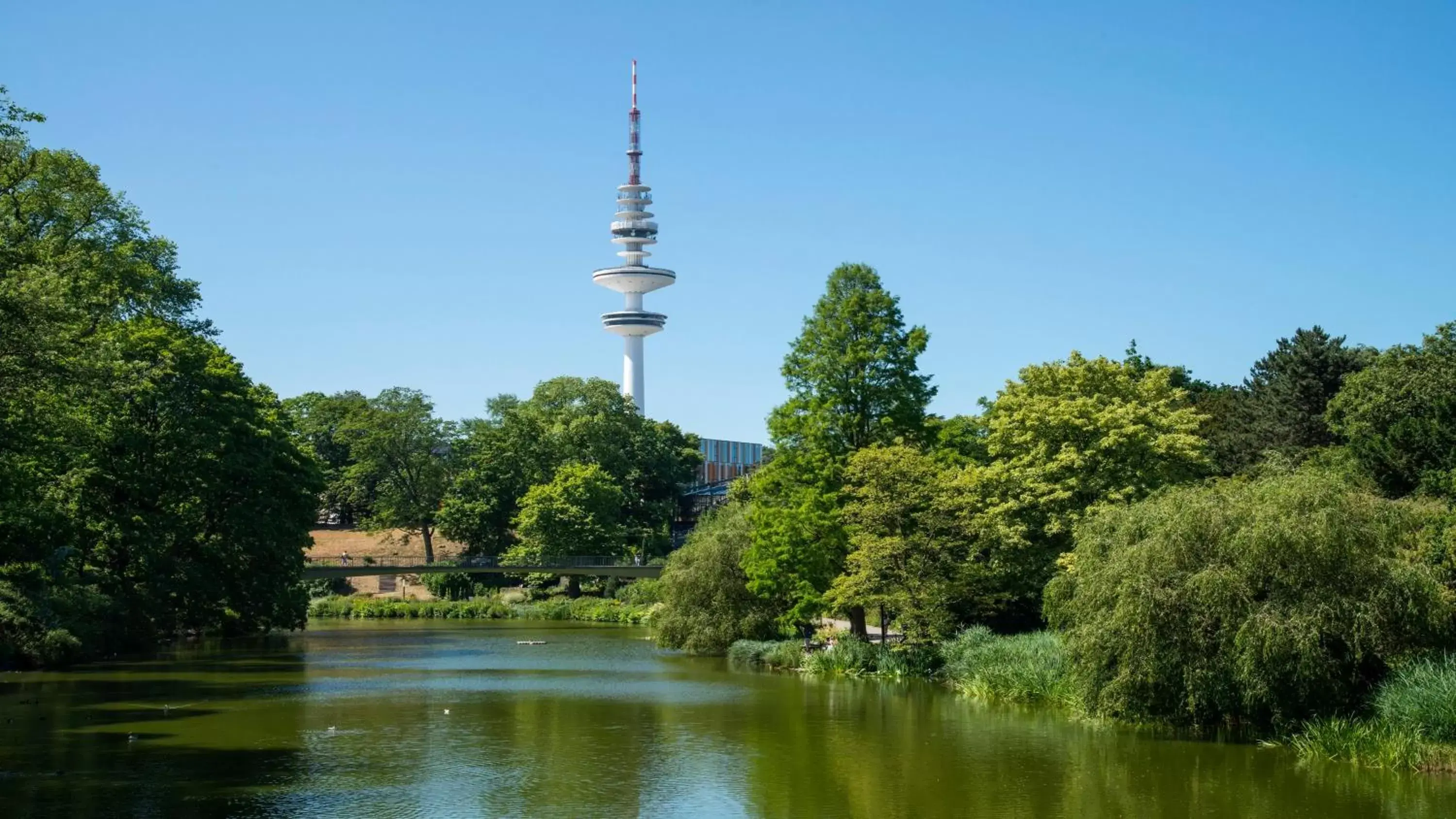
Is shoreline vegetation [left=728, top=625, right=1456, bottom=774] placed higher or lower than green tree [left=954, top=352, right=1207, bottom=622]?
lower

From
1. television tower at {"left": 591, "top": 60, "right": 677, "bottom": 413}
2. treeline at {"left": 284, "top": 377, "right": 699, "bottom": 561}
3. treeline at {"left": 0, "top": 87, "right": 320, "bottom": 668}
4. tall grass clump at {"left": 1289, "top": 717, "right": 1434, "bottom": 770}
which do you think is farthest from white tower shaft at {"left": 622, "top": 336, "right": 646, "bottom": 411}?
tall grass clump at {"left": 1289, "top": 717, "right": 1434, "bottom": 770}

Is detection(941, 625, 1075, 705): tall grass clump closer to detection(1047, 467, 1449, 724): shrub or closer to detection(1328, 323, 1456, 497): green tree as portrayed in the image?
detection(1047, 467, 1449, 724): shrub

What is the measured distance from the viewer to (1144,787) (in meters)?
23.3

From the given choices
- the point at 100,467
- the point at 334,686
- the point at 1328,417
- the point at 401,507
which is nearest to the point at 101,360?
the point at 334,686

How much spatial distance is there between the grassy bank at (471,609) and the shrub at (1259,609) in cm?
5353

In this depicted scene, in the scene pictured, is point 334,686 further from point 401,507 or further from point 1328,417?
point 401,507

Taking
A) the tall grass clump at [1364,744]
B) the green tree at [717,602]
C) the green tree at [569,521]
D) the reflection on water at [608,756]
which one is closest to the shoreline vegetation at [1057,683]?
the tall grass clump at [1364,744]

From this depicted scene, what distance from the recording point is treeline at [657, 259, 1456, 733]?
25859 millimetres

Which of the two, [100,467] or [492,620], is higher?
[100,467]

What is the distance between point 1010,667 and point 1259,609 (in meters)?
10.5

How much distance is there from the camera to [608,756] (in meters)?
27.1

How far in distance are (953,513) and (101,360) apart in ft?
78.3

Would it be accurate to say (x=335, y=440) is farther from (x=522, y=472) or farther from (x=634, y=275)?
(x=634, y=275)

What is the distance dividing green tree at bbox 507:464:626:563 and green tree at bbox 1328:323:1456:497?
53.3 m
